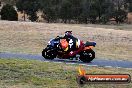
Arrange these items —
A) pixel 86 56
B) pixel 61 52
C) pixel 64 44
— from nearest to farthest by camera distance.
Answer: pixel 86 56 → pixel 64 44 → pixel 61 52

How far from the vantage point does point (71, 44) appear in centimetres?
2019

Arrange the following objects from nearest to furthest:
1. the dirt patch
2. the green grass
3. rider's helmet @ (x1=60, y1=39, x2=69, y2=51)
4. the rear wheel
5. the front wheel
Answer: the green grass, the front wheel, rider's helmet @ (x1=60, y1=39, x2=69, y2=51), the rear wheel, the dirt patch

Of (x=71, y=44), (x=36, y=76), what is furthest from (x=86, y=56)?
(x=36, y=76)

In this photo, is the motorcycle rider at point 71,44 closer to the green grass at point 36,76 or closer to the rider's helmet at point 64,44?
the rider's helmet at point 64,44

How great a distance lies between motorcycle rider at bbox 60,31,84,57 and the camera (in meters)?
20.1

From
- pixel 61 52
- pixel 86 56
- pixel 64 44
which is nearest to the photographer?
pixel 86 56

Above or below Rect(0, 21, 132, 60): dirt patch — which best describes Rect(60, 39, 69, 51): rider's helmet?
above

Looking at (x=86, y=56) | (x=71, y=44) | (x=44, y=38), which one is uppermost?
(x=71, y=44)

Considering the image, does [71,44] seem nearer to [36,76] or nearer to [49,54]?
[49,54]

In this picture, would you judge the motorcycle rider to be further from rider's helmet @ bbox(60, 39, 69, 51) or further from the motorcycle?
the motorcycle

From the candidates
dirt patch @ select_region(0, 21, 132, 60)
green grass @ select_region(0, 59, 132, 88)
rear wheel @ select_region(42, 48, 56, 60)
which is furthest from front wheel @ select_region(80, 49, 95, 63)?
dirt patch @ select_region(0, 21, 132, 60)

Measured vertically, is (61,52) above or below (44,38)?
above

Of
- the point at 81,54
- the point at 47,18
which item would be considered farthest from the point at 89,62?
the point at 47,18

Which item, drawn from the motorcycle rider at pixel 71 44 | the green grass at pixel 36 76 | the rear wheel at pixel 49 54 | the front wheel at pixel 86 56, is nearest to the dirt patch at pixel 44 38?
the rear wheel at pixel 49 54
